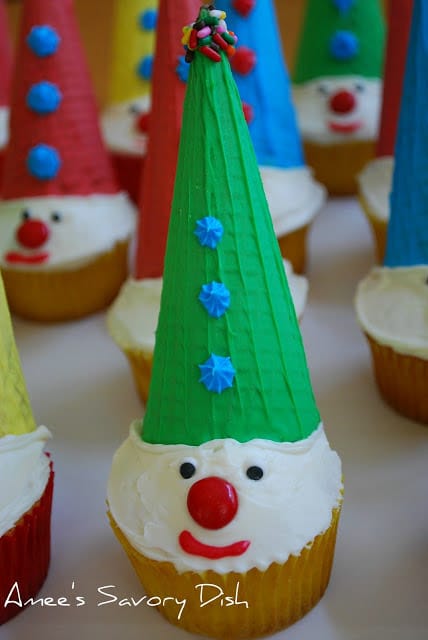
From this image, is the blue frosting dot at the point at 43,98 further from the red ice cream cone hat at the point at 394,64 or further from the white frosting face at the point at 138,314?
the red ice cream cone hat at the point at 394,64

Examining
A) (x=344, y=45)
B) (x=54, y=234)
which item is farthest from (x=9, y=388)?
(x=344, y=45)

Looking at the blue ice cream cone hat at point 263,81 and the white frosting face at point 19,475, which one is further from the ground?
the blue ice cream cone hat at point 263,81

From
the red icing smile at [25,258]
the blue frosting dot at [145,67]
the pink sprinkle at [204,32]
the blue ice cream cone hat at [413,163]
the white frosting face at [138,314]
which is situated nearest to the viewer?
the pink sprinkle at [204,32]

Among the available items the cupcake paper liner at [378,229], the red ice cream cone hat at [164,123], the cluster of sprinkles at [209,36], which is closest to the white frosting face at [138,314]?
the red ice cream cone hat at [164,123]

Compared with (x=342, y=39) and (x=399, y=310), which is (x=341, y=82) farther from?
(x=399, y=310)

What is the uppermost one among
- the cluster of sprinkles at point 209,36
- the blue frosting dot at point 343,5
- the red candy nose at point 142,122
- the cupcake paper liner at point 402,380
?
the cluster of sprinkles at point 209,36

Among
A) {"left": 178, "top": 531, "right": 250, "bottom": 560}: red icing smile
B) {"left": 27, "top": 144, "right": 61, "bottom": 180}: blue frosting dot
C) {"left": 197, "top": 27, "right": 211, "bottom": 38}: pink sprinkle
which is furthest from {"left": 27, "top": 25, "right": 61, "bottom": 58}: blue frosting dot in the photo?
{"left": 178, "top": 531, "right": 250, "bottom": 560}: red icing smile

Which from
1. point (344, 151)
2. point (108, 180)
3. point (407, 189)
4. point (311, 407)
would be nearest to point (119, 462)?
point (311, 407)

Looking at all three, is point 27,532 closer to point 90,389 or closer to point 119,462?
point 119,462
